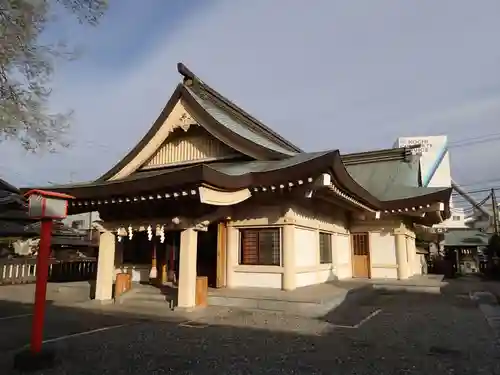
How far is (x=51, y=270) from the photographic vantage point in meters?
17.0

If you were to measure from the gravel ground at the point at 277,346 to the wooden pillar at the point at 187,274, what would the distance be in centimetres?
77

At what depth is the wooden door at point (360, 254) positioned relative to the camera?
15.7 metres

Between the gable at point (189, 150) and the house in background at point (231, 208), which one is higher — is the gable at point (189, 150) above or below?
above

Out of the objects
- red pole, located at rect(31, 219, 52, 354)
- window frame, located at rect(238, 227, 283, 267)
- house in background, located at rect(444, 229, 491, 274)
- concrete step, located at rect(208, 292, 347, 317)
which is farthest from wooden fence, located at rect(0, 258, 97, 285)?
house in background, located at rect(444, 229, 491, 274)

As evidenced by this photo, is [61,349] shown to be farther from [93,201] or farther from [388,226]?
[388,226]

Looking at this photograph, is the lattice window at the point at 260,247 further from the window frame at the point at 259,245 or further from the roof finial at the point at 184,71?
the roof finial at the point at 184,71

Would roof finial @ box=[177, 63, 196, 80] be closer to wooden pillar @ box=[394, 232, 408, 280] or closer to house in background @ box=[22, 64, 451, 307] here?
house in background @ box=[22, 64, 451, 307]

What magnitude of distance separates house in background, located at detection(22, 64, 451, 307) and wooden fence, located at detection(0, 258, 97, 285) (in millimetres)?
5631

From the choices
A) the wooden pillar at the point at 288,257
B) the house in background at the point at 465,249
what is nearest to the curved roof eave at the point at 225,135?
the wooden pillar at the point at 288,257

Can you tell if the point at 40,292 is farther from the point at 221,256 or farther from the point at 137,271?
the point at 137,271

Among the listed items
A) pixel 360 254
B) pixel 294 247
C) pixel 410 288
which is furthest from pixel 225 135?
pixel 410 288

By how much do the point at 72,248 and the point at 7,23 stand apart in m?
18.2

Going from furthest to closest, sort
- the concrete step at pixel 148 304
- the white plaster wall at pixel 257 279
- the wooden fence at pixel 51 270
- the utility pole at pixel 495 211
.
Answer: the utility pole at pixel 495 211, the wooden fence at pixel 51 270, the white plaster wall at pixel 257 279, the concrete step at pixel 148 304

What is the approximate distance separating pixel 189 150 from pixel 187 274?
4.68m
